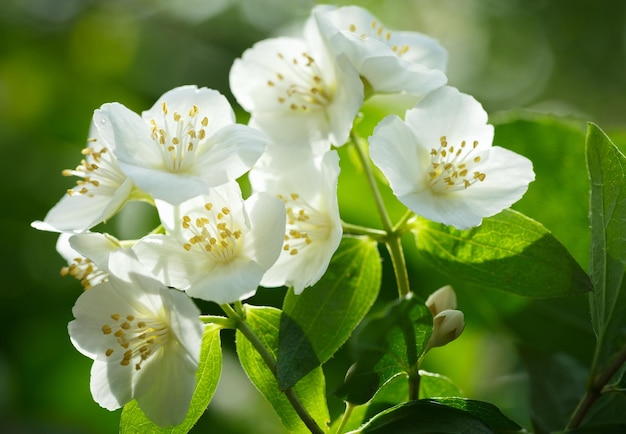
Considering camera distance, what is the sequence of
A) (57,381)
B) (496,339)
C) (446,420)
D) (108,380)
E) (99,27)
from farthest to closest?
(99,27) < (57,381) < (496,339) < (108,380) < (446,420)

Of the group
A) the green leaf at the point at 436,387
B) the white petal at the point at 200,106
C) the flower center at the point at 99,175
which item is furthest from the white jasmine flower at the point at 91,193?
the green leaf at the point at 436,387

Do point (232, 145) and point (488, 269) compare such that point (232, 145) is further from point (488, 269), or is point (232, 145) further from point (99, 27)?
point (99, 27)

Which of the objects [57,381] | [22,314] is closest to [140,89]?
[22,314]

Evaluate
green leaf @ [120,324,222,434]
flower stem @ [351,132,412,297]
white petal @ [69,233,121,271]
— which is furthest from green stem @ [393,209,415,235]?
white petal @ [69,233,121,271]

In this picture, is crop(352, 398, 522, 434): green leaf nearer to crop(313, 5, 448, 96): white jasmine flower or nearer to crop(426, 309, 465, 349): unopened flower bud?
crop(426, 309, 465, 349): unopened flower bud

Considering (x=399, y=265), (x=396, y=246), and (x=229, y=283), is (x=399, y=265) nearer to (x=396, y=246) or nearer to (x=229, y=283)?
(x=396, y=246)

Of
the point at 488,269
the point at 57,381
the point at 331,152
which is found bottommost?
the point at 57,381

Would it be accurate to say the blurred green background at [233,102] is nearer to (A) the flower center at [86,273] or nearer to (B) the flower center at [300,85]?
(B) the flower center at [300,85]
